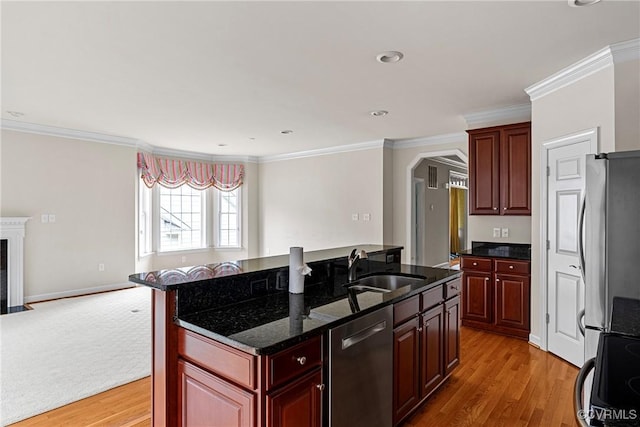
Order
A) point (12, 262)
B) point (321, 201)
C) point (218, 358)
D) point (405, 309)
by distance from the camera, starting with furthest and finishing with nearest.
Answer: point (321, 201) → point (12, 262) → point (405, 309) → point (218, 358)

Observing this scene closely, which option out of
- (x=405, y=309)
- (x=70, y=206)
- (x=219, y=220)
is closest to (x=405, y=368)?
(x=405, y=309)

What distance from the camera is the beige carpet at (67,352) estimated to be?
267 centimetres

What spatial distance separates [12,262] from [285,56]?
4.90 meters

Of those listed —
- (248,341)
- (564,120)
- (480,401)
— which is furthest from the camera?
(564,120)

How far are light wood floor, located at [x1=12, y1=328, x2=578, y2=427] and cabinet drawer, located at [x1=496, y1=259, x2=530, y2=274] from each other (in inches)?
35.3

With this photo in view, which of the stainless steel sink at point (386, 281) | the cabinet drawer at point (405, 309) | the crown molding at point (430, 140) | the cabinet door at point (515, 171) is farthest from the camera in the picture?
the crown molding at point (430, 140)

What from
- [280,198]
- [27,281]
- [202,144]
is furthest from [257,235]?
[27,281]

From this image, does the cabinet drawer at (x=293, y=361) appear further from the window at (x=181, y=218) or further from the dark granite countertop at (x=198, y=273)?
the window at (x=181, y=218)

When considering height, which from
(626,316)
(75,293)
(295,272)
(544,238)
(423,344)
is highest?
(544,238)

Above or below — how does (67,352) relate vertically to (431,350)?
below

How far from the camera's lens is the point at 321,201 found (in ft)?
23.8

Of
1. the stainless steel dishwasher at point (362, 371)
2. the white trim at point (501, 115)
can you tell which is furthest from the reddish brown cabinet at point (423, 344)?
the white trim at point (501, 115)

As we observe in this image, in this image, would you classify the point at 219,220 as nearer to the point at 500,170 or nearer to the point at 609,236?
the point at 500,170

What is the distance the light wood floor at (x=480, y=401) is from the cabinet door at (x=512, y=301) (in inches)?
22.2
